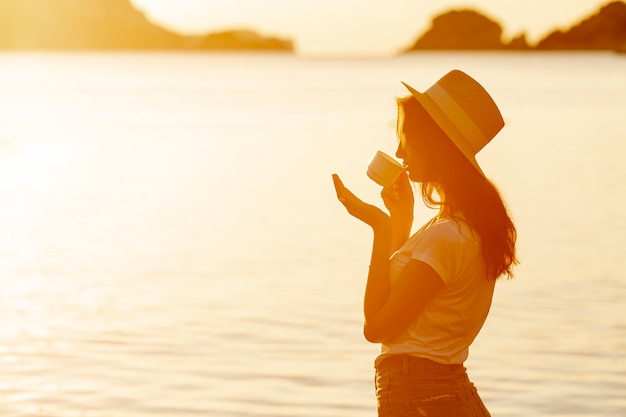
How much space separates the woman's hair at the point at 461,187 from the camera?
3918 mm

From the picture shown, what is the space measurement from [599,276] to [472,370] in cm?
425

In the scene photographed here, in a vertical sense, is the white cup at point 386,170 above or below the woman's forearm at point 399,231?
above

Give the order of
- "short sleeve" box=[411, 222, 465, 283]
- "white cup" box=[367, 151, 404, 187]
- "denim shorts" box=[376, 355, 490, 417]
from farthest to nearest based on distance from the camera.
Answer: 1. "white cup" box=[367, 151, 404, 187]
2. "denim shorts" box=[376, 355, 490, 417]
3. "short sleeve" box=[411, 222, 465, 283]

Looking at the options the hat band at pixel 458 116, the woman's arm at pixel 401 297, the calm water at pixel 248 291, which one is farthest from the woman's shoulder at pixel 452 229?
the calm water at pixel 248 291

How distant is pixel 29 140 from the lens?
141ft

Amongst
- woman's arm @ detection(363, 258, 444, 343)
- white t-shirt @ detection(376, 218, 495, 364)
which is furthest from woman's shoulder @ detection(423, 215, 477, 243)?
woman's arm @ detection(363, 258, 444, 343)

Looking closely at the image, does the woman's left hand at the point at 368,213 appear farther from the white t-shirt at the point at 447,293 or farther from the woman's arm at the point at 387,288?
the white t-shirt at the point at 447,293

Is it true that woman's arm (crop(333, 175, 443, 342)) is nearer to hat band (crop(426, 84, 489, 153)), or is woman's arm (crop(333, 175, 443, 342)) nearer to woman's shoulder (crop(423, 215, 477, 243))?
woman's shoulder (crop(423, 215, 477, 243))

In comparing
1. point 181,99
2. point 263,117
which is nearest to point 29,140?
point 263,117

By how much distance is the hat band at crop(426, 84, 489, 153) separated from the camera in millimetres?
3912

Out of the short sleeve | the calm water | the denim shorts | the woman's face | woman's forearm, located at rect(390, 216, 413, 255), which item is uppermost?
the calm water

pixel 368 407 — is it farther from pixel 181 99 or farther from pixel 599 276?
pixel 181 99

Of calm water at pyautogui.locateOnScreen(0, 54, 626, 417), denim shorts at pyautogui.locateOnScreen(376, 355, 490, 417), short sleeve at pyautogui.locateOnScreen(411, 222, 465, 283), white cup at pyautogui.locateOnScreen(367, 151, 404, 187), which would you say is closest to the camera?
short sleeve at pyautogui.locateOnScreen(411, 222, 465, 283)

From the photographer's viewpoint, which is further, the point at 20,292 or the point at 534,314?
the point at 20,292
